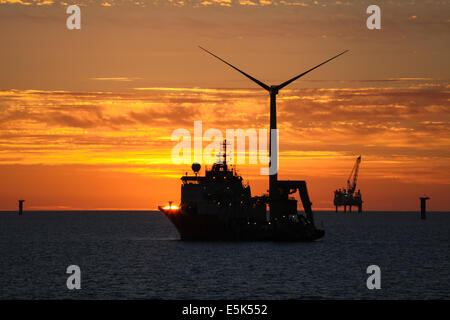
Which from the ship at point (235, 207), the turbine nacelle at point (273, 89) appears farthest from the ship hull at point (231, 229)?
the turbine nacelle at point (273, 89)

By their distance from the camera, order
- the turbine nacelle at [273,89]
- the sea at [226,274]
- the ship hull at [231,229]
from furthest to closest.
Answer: the ship hull at [231,229] < the turbine nacelle at [273,89] < the sea at [226,274]

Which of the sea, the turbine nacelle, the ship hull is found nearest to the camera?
the sea

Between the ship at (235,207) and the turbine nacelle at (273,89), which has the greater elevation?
the turbine nacelle at (273,89)

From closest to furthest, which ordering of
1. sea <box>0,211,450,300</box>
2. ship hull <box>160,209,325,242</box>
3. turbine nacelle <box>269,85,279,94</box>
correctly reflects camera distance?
sea <box>0,211,450,300</box> < turbine nacelle <box>269,85,279,94</box> < ship hull <box>160,209,325,242</box>

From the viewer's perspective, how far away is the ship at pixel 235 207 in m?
131

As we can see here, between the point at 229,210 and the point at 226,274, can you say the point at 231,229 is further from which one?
the point at 226,274

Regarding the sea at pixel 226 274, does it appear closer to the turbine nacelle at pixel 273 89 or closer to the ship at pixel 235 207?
the ship at pixel 235 207

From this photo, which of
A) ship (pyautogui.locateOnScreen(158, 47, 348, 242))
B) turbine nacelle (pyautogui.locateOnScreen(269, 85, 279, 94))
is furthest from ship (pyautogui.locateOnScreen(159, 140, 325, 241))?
turbine nacelle (pyautogui.locateOnScreen(269, 85, 279, 94))

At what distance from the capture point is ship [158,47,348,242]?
13088 cm

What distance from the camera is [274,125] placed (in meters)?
126

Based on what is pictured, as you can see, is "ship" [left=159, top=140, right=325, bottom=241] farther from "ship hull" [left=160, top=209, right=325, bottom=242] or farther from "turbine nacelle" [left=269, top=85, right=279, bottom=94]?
"turbine nacelle" [left=269, top=85, right=279, bottom=94]

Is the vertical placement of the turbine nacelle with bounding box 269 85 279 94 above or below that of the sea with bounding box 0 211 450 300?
above

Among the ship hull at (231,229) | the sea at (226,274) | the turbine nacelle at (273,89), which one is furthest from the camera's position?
the ship hull at (231,229)
